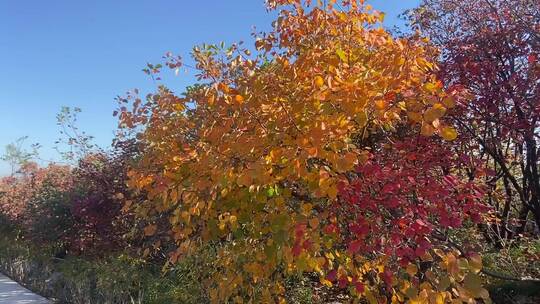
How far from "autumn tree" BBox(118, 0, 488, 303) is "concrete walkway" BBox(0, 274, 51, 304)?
3.76 m

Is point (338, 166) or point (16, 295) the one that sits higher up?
point (338, 166)

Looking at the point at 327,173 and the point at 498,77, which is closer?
the point at 327,173

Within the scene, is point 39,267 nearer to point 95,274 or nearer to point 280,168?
point 95,274

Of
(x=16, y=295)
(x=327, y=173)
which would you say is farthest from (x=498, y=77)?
(x=16, y=295)

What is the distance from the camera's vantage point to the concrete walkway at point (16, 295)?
6023mm

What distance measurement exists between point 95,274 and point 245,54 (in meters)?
4.18

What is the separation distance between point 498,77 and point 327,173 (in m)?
3.26

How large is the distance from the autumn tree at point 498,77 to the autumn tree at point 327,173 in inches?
50.7

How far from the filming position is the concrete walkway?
6023 mm

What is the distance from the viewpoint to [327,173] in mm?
2141

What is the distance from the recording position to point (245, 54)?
3.90 m

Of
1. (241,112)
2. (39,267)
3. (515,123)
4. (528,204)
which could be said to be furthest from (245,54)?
(39,267)

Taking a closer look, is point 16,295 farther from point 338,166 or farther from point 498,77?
point 498,77

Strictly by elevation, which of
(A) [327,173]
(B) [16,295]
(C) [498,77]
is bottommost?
(B) [16,295]
